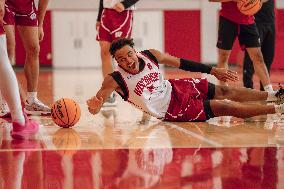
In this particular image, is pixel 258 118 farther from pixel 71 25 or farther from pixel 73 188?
pixel 71 25

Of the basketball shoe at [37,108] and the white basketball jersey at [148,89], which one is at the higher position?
the white basketball jersey at [148,89]

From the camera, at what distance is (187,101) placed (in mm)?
5359

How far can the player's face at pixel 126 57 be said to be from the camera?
16.7ft

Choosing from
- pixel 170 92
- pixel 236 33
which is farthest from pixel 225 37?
pixel 170 92

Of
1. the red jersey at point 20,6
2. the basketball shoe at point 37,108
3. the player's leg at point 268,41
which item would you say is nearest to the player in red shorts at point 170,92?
the basketball shoe at point 37,108

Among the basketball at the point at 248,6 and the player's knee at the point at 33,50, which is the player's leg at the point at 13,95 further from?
the basketball at the point at 248,6

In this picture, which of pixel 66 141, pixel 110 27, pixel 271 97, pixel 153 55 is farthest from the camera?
pixel 110 27

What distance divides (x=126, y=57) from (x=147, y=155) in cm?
143

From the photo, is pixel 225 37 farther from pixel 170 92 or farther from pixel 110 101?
pixel 170 92

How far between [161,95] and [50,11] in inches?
643

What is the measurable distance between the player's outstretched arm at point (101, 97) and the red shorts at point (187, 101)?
0.57 meters

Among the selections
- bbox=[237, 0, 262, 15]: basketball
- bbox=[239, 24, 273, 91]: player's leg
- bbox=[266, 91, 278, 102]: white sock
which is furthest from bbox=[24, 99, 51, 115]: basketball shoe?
bbox=[239, 24, 273, 91]: player's leg

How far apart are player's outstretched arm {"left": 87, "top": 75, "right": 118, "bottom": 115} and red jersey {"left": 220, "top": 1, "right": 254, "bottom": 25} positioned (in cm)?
258

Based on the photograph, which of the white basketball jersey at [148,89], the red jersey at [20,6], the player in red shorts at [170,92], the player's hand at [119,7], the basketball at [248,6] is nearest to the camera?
the player in red shorts at [170,92]
